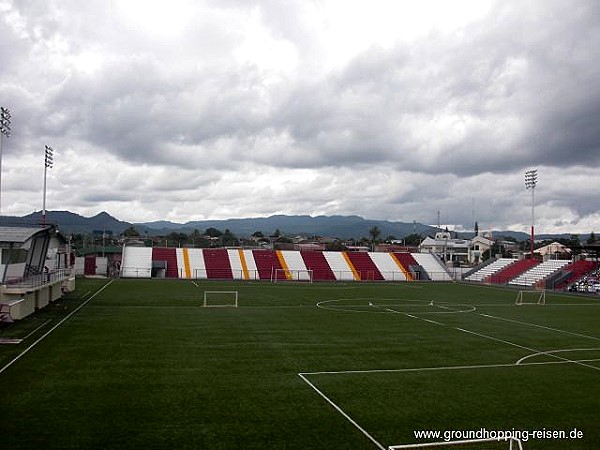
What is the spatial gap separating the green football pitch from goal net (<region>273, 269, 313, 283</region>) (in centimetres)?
3661

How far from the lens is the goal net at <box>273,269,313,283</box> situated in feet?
218

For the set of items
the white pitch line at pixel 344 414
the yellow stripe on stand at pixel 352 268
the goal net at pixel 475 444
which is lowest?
the white pitch line at pixel 344 414

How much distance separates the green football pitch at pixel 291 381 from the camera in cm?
1061

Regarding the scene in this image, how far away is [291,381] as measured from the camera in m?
14.8

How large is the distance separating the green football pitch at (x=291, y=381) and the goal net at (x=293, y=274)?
120 ft

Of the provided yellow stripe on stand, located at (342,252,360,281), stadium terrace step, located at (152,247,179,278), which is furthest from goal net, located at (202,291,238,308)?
yellow stripe on stand, located at (342,252,360,281)

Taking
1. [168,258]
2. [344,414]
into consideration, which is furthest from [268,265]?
[344,414]

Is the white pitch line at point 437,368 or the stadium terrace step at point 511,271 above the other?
the stadium terrace step at point 511,271

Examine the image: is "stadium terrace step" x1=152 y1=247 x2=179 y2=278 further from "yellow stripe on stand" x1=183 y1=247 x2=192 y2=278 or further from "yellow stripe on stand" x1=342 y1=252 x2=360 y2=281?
"yellow stripe on stand" x1=342 y1=252 x2=360 y2=281

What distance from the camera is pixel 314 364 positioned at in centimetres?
1711

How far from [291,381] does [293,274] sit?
173 ft

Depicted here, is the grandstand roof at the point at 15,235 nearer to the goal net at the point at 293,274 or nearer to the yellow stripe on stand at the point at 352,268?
the goal net at the point at 293,274

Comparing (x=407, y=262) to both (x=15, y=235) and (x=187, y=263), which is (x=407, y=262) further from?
(x=15, y=235)

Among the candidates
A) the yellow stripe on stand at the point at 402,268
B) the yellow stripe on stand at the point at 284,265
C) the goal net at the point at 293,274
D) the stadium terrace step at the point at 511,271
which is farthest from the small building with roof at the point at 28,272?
the stadium terrace step at the point at 511,271
